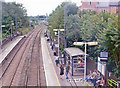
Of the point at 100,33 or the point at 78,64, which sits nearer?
the point at 100,33

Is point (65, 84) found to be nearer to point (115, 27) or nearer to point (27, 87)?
point (27, 87)

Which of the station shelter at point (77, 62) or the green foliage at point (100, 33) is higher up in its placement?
the green foliage at point (100, 33)

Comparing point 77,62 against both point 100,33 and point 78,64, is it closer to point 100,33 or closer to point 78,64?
point 78,64

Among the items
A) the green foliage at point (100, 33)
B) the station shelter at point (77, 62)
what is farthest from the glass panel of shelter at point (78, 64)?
the green foliage at point (100, 33)

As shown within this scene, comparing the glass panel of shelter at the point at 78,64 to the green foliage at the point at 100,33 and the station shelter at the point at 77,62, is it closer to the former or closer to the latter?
the station shelter at the point at 77,62

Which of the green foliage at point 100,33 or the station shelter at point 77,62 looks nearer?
the green foliage at point 100,33

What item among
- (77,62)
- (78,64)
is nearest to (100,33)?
(77,62)

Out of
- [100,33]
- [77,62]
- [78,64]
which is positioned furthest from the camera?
[78,64]

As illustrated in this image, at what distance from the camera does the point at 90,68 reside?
11.6 m

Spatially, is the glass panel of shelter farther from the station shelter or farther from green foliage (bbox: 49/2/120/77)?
green foliage (bbox: 49/2/120/77)

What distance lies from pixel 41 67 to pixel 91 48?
17.5ft

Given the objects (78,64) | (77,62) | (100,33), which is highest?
(100,33)

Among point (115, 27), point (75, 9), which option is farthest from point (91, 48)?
point (75, 9)

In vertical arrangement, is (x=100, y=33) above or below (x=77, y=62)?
above
